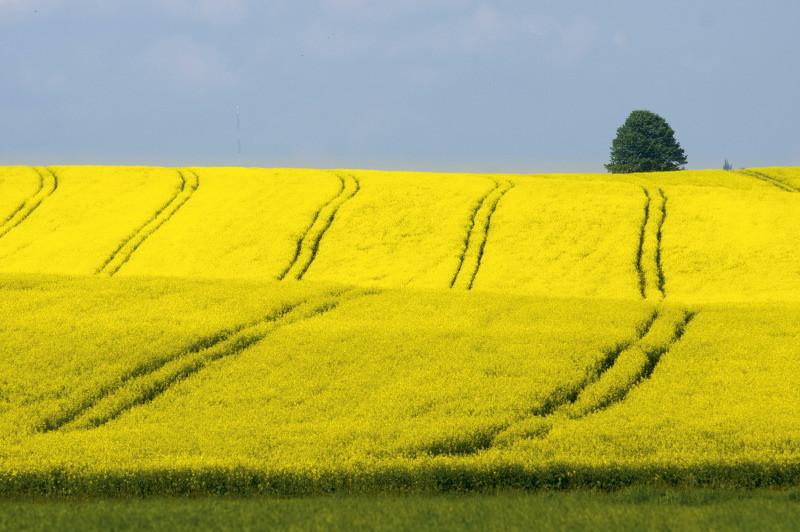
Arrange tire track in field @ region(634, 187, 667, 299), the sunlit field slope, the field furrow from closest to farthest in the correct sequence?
the field furrow, tire track in field @ region(634, 187, 667, 299), the sunlit field slope

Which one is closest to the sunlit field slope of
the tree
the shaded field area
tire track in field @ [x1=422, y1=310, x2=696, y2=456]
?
the shaded field area

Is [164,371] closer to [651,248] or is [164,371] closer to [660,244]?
[651,248]

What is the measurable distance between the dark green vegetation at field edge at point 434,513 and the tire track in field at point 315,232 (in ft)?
78.5

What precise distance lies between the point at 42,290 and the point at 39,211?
23554 millimetres

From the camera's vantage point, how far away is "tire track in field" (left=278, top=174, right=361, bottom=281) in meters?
37.4

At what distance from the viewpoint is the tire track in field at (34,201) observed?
45.6m

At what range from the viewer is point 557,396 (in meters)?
17.4

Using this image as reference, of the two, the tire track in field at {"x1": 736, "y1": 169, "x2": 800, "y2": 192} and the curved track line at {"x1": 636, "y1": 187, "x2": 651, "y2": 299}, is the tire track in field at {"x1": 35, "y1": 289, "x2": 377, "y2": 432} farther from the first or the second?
the tire track in field at {"x1": 736, "y1": 169, "x2": 800, "y2": 192}

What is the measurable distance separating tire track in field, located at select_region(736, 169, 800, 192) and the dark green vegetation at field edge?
4994cm

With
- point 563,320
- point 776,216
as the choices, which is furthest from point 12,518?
point 776,216

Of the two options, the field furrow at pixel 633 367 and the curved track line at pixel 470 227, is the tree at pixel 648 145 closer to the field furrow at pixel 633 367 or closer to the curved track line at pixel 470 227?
the curved track line at pixel 470 227

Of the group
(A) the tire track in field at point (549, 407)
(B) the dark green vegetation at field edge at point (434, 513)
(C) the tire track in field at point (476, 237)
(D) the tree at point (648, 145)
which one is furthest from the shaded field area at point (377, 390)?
(D) the tree at point (648, 145)

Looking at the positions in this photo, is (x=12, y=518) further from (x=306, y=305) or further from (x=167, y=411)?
(x=306, y=305)

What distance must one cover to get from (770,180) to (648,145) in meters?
24.3
